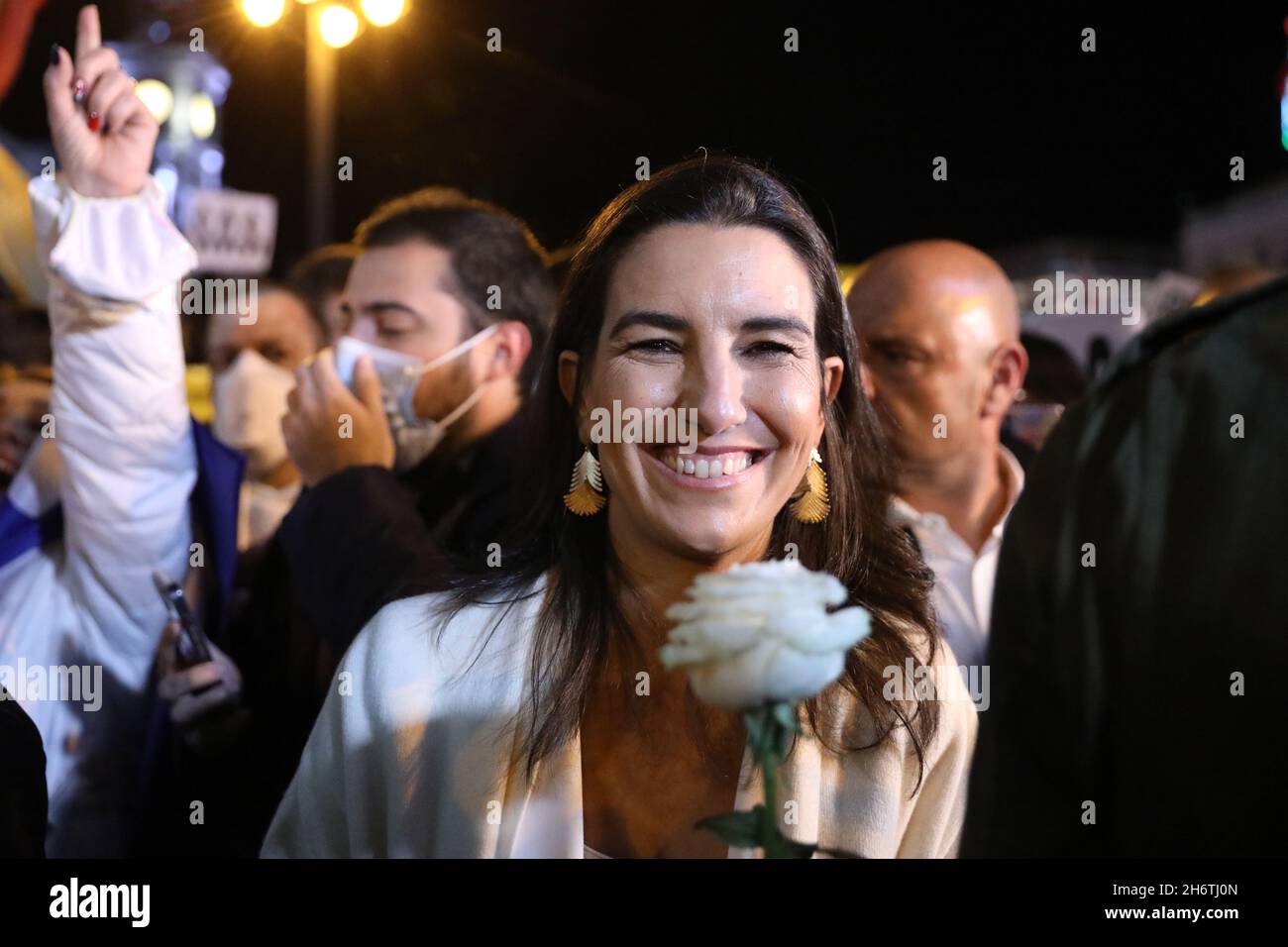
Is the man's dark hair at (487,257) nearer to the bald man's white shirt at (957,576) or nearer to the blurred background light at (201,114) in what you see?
the blurred background light at (201,114)

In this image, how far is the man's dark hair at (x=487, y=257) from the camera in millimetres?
2469

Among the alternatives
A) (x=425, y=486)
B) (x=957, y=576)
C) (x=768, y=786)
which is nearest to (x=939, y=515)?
(x=957, y=576)

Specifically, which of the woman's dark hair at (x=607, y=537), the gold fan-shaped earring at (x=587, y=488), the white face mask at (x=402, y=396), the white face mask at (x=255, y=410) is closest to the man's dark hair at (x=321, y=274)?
the white face mask at (x=255, y=410)

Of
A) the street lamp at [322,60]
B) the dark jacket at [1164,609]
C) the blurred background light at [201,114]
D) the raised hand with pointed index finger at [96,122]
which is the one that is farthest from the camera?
the blurred background light at [201,114]

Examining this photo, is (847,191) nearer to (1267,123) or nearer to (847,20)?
(847,20)

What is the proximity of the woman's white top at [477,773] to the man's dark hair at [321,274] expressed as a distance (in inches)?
37.4

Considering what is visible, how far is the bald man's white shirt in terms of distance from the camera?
7.09ft

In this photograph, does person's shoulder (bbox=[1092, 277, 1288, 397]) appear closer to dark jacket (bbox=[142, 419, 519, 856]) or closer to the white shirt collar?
the white shirt collar

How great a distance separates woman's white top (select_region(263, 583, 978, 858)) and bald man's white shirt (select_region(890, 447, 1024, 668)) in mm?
270

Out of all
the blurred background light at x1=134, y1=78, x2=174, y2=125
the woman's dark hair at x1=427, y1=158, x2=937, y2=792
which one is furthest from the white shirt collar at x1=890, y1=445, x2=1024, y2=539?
the blurred background light at x1=134, y1=78, x2=174, y2=125

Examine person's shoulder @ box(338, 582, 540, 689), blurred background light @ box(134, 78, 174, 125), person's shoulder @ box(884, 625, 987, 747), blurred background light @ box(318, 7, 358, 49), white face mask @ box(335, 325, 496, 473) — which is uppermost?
blurred background light @ box(318, 7, 358, 49)

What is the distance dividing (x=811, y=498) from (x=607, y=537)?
29cm
